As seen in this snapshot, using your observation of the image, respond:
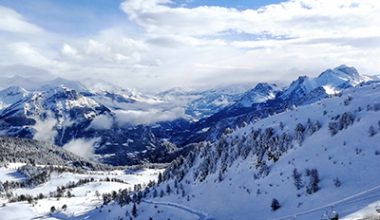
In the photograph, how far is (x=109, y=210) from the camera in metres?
132

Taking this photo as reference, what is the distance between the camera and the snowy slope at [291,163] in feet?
222

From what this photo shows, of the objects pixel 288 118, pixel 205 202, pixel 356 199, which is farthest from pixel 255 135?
pixel 356 199

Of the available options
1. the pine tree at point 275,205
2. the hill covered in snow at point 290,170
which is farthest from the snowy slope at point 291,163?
the pine tree at point 275,205

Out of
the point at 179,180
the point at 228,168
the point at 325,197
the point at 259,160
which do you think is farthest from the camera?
the point at 179,180

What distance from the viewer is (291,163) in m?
83.6

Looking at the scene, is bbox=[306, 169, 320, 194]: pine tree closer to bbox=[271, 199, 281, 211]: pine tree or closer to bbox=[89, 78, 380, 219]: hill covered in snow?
bbox=[89, 78, 380, 219]: hill covered in snow

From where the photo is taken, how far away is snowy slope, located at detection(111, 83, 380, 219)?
67.6 metres

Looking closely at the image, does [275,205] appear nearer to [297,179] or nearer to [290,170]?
[297,179]

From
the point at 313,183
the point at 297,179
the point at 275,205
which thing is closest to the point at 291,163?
the point at 297,179

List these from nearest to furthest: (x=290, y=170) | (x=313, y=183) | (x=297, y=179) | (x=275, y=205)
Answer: (x=313, y=183) → (x=275, y=205) → (x=297, y=179) → (x=290, y=170)

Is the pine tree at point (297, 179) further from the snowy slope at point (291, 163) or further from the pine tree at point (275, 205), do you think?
the pine tree at point (275, 205)

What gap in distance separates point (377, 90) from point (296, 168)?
111ft

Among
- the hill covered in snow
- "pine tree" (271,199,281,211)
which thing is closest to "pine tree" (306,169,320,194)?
the hill covered in snow

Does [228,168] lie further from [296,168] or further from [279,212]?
[279,212]
